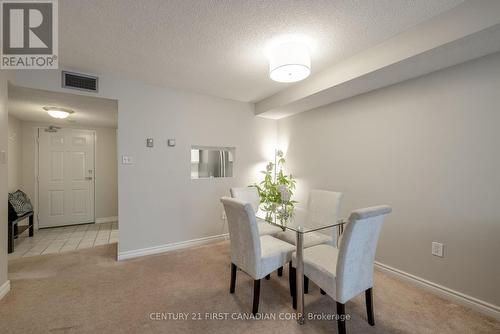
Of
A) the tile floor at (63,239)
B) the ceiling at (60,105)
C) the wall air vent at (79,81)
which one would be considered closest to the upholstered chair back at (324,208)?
the ceiling at (60,105)

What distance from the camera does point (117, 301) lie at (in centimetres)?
195

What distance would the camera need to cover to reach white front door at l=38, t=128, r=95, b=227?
4.22 metres

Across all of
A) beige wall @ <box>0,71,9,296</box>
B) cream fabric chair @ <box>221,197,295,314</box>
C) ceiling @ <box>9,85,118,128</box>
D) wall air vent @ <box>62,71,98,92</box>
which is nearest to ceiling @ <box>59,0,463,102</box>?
wall air vent @ <box>62,71,98,92</box>

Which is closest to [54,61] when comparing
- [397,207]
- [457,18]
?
[457,18]

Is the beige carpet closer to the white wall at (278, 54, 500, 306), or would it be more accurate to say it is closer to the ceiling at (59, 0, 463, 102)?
the white wall at (278, 54, 500, 306)

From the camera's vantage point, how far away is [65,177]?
4.38m

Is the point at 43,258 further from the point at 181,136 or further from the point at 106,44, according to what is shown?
the point at 106,44

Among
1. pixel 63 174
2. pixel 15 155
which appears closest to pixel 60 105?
pixel 15 155

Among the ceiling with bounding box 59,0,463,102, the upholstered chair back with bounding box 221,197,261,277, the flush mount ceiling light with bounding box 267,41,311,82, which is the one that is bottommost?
the upholstered chair back with bounding box 221,197,261,277

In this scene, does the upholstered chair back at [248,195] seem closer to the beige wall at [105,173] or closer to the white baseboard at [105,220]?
the beige wall at [105,173]

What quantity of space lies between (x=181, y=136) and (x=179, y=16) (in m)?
1.80

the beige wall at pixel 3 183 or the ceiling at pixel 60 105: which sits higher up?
the ceiling at pixel 60 105

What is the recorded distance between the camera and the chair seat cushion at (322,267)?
155 centimetres

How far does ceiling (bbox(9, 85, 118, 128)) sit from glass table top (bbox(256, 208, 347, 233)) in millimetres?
2501
